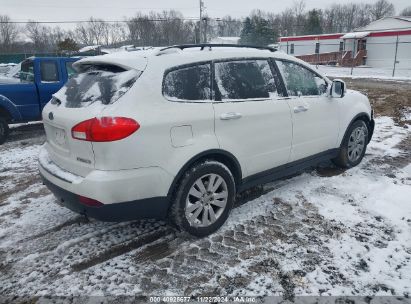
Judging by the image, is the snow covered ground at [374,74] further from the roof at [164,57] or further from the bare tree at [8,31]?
the bare tree at [8,31]

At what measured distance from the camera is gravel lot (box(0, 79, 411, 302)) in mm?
2830

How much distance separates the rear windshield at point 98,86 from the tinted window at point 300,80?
197cm

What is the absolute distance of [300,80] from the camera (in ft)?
14.4

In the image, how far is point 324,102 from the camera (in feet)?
15.1

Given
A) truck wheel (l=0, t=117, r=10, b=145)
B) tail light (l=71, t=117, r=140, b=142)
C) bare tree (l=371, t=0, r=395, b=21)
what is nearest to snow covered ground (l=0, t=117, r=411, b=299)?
tail light (l=71, t=117, r=140, b=142)

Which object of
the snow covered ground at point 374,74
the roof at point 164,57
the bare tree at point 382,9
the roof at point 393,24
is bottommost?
the snow covered ground at point 374,74

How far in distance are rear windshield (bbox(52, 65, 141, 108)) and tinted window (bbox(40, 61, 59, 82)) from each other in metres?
5.19

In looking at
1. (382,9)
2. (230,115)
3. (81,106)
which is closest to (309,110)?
(230,115)

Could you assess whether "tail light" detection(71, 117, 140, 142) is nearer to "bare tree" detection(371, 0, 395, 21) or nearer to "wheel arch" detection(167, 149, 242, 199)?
"wheel arch" detection(167, 149, 242, 199)

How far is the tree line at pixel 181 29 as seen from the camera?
191ft

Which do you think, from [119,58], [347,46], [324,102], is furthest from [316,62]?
[119,58]

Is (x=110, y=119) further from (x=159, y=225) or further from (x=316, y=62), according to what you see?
(x=316, y=62)

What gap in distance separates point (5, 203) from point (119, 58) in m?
2.73

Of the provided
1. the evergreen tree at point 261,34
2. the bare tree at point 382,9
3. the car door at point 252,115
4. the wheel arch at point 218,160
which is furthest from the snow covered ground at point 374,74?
the bare tree at point 382,9
